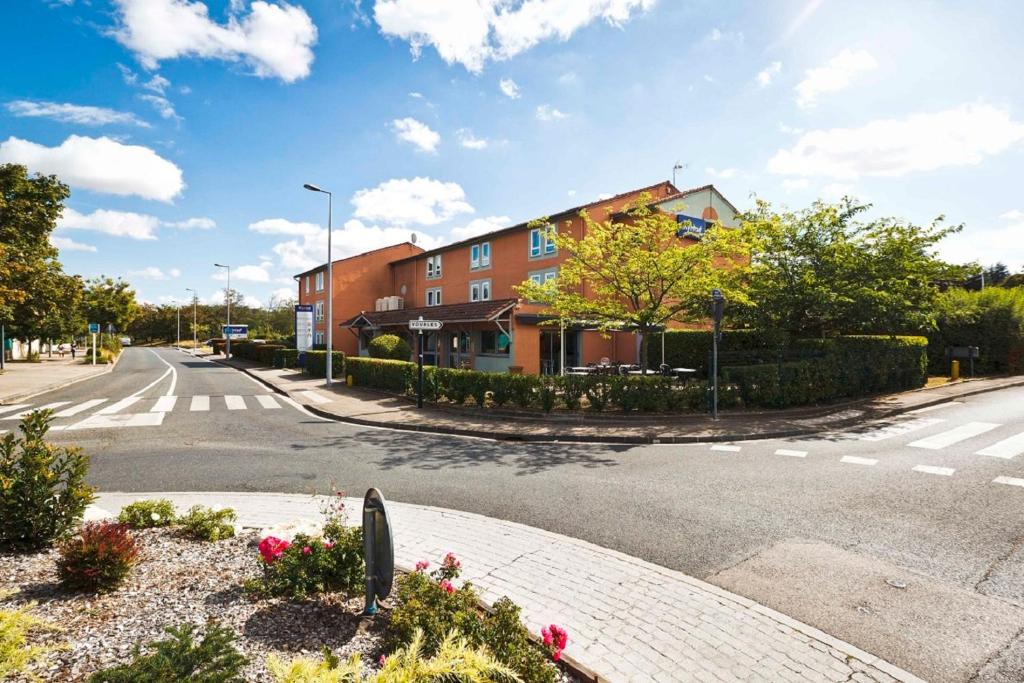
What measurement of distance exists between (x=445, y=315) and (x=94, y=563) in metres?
21.2

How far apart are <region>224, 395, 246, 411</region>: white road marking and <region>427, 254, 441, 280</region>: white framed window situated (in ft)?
55.6

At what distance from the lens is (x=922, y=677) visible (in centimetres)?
318

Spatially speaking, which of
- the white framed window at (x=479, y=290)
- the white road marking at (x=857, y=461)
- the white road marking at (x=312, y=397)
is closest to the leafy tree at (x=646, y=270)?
the white road marking at (x=857, y=461)

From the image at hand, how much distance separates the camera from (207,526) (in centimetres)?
491

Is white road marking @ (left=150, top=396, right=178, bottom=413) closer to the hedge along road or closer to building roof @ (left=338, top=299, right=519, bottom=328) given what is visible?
the hedge along road

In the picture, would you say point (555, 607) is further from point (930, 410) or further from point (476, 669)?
point (930, 410)

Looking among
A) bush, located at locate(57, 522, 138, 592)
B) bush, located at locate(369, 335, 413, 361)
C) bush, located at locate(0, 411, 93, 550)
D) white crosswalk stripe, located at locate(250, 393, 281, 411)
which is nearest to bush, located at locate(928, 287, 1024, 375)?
bush, located at locate(369, 335, 413, 361)

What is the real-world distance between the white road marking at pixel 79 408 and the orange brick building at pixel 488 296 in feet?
43.5

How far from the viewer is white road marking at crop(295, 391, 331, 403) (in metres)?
17.0

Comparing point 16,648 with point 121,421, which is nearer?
point 16,648

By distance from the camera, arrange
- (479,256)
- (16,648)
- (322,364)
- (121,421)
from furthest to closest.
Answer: (479,256), (322,364), (121,421), (16,648)

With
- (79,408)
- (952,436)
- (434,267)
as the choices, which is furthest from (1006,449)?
(434,267)

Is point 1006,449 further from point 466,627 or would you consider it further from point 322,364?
point 322,364

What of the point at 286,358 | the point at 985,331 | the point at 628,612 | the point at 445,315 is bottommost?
the point at 628,612
